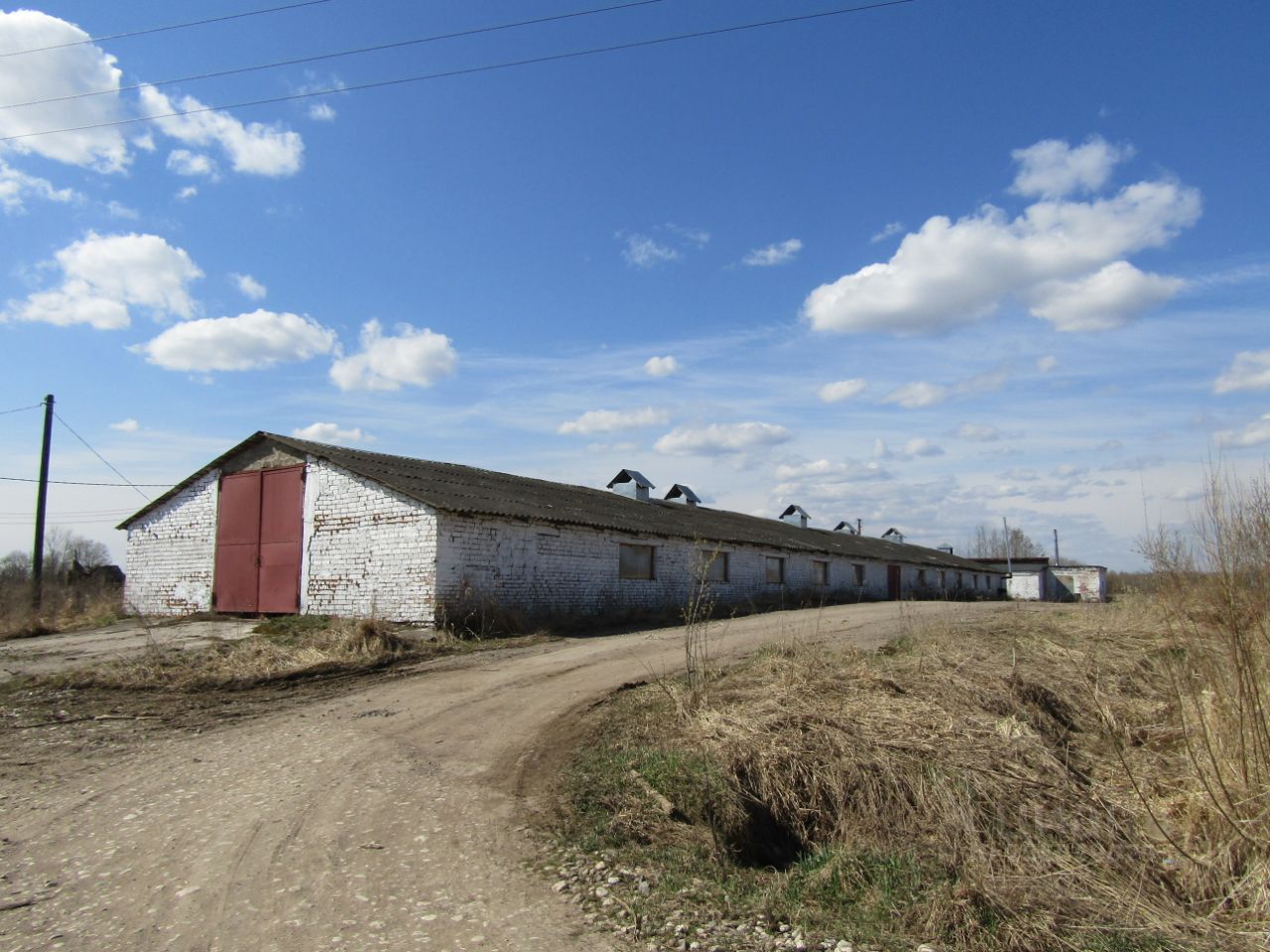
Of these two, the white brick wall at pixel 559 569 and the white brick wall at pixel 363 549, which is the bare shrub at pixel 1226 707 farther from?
the white brick wall at pixel 363 549

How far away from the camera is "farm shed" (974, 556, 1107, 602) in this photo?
49.0 m

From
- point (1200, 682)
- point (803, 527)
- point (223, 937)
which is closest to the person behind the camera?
point (223, 937)

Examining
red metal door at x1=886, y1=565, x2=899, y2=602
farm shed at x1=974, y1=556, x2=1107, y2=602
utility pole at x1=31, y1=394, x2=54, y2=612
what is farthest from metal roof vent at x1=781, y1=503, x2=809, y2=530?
utility pole at x1=31, y1=394, x2=54, y2=612

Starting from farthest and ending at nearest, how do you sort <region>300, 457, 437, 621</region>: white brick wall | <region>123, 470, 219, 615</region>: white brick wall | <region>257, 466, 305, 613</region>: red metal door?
1. <region>123, 470, 219, 615</region>: white brick wall
2. <region>257, 466, 305, 613</region>: red metal door
3. <region>300, 457, 437, 621</region>: white brick wall

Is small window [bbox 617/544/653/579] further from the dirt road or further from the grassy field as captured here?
the dirt road

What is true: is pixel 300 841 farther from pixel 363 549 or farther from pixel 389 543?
pixel 363 549

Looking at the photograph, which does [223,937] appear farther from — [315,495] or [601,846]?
[315,495]

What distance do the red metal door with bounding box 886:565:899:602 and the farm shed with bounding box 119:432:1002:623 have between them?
543 inches

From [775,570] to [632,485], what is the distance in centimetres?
574

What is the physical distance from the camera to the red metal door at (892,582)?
35438mm

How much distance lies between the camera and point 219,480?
747 inches

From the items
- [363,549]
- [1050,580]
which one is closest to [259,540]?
[363,549]

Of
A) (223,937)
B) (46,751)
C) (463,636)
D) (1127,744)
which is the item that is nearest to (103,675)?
(46,751)

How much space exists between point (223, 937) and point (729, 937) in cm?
239
